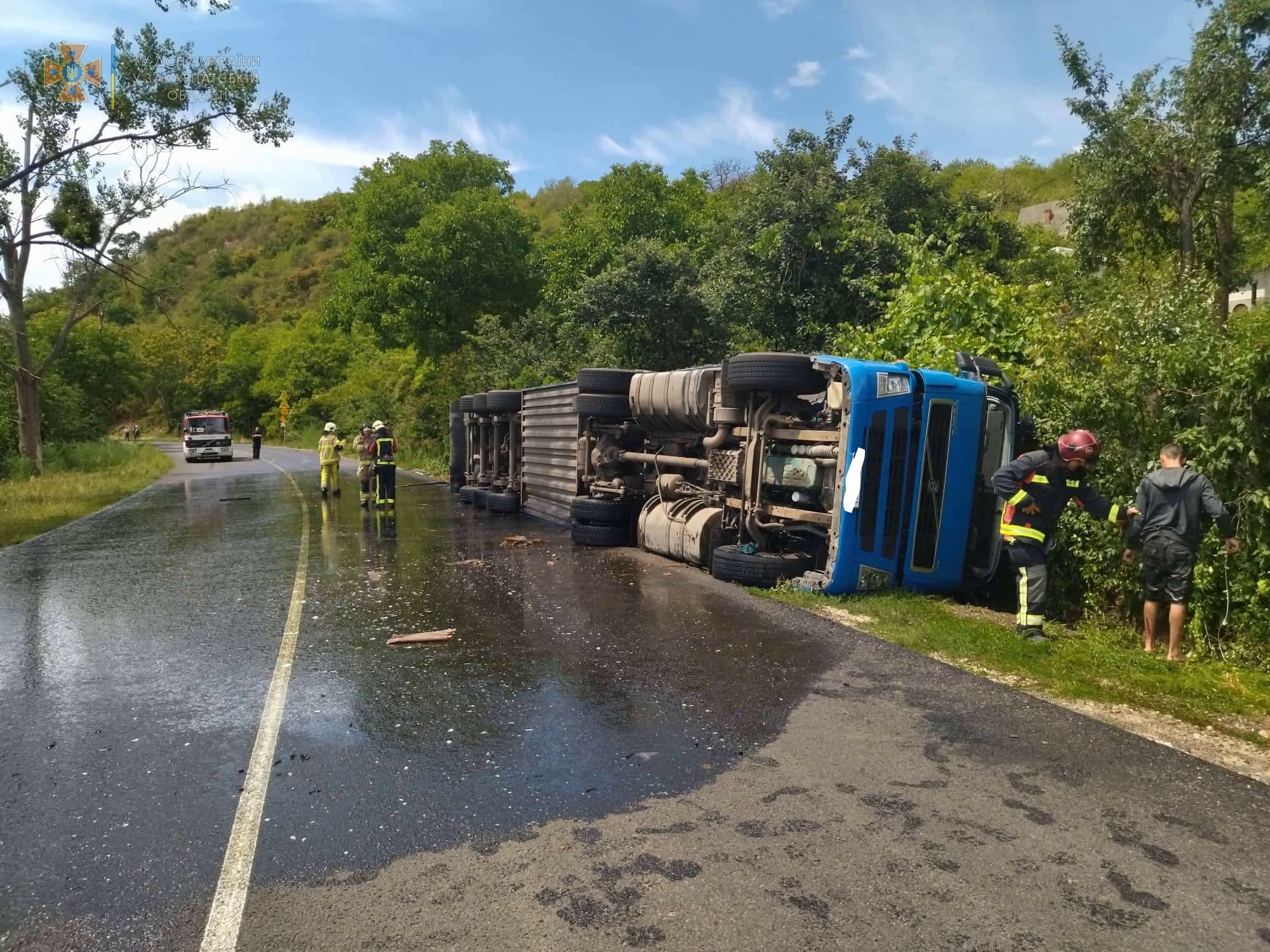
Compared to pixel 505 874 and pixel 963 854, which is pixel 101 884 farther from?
pixel 963 854

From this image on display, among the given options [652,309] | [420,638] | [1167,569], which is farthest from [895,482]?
[652,309]

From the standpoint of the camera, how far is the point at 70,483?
85.1ft

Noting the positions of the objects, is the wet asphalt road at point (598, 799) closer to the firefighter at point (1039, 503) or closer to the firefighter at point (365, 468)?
the firefighter at point (1039, 503)

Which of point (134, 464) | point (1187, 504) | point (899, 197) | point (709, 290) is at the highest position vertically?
point (899, 197)

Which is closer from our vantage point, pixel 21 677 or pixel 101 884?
pixel 101 884

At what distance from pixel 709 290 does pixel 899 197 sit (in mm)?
4283

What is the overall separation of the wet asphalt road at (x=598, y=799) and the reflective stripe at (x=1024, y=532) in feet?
4.86

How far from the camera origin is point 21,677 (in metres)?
6.28

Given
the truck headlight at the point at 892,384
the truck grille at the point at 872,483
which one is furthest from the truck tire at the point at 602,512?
the truck headlight at the point at 892,384

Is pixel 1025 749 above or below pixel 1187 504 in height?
below

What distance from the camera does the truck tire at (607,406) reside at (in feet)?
41.9

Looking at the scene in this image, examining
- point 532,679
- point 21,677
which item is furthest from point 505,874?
point 21,677

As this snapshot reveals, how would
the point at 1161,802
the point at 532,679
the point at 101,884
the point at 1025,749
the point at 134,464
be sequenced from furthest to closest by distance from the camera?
the point at 134,464 → the point at 532,679 → the point at 1025,749 → the point at 1161,802 → the point at 101,884

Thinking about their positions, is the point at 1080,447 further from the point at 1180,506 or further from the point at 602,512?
the point at 602,512
